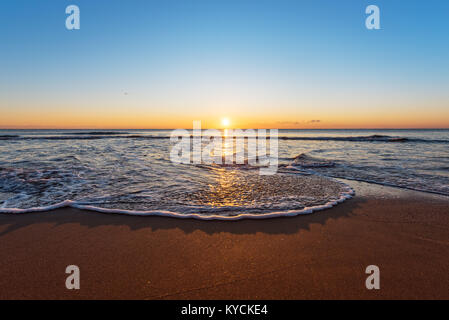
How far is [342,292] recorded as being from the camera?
215 cm

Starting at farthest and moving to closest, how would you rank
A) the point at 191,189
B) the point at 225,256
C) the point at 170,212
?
the point at 191,189, the point at 170,212, the point at 225,256

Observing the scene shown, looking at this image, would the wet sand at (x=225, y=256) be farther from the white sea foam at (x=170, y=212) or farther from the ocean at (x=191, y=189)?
the ocean at (x=191, y=189)

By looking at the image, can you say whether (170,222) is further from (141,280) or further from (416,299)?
(416,299)

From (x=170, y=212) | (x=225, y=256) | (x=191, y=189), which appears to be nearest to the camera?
(x=225, y=256)

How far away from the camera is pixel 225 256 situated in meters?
2.71

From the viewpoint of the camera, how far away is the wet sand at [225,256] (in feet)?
7.13

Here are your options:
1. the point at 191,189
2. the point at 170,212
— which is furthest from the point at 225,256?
the point at 191,189

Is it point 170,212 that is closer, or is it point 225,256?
point 225,256

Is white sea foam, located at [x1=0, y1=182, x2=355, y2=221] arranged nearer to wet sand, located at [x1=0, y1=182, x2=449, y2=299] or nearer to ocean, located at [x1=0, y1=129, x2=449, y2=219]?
ocean, located at [x1=0, y1=129, x2=449, y2=219]

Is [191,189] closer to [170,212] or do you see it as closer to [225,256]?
[170,212]

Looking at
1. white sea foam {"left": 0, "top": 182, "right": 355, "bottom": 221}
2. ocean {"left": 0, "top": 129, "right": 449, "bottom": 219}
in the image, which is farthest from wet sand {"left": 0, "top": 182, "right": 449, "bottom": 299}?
ocean {"left": 0, "top": 129, "right": 449, "bottom": 219}

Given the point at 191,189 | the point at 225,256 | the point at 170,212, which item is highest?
the point at 191,189

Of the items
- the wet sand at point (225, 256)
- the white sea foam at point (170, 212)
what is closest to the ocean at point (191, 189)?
the white sea foam at point (170, 212)
